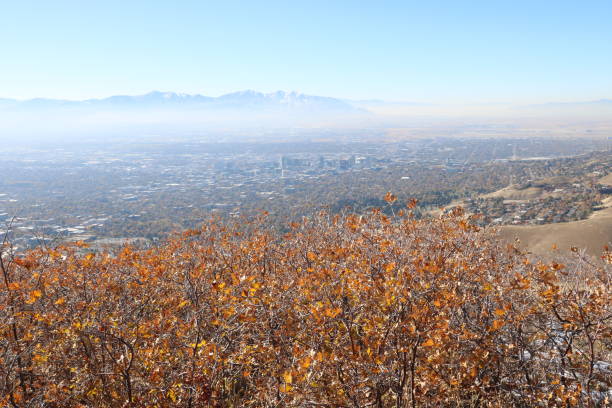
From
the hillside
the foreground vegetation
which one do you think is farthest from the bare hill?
the foreground vegetation

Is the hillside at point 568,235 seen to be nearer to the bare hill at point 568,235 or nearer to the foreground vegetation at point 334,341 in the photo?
the bare hill at point 568,235

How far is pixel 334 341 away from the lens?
4590 millimetres

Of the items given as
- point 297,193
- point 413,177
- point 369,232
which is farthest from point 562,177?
point 369,232

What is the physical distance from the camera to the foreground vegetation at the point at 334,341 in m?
4.22

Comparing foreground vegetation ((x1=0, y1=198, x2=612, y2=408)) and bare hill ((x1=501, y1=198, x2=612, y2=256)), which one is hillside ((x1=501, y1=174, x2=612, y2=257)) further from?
foreground vegetation ((x1=0, y1=198, x2=612, y2=408))

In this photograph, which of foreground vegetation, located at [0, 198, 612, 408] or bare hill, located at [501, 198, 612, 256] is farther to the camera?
bare hill, located at [501, 198, 612, 256]

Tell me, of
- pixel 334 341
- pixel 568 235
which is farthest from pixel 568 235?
pixel 334 341

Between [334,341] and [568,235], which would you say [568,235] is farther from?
[334,341]

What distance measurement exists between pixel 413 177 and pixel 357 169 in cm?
2250

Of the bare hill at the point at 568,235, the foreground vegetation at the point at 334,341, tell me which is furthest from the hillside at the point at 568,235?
the foreground vegetation at the point at 334,341

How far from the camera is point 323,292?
511cm

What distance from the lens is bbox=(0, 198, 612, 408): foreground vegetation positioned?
422 cm

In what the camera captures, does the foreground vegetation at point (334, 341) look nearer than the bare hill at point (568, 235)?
Yes

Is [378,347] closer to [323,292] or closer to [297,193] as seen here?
[323,292]
